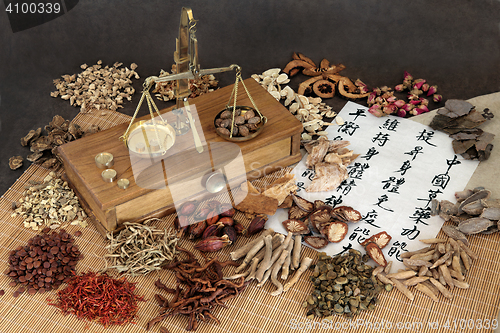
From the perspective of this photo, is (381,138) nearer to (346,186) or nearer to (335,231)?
(346,186)

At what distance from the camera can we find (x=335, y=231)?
279 centimetres

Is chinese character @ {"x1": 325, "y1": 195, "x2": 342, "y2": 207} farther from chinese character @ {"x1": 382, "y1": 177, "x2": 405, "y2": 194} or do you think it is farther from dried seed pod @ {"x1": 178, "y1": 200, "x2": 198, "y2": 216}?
dried seed pod @ {"x1": 178, "y1": 200, "x2": 198, "y2": 216}

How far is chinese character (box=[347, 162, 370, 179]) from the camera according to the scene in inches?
126

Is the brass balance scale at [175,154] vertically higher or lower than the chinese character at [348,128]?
higher

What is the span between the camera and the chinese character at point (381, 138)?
341cm

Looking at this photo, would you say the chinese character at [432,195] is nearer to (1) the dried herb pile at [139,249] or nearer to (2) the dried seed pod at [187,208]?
(2) the dried seed pod at [187,208]

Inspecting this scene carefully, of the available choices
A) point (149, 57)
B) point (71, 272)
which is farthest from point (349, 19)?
point (71, 272)

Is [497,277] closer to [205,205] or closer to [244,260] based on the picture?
[244,260]

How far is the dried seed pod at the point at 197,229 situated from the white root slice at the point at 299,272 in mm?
573

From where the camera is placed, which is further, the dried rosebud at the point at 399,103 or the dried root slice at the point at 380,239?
the dried rosebud at the point at 399,103

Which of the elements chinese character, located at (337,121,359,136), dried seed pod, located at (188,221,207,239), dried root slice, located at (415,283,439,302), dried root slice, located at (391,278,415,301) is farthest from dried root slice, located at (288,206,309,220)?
chinese character, located at (337,121,359,136)

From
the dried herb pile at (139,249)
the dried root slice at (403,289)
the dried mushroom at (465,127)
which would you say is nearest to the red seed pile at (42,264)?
the dried herb pile at (139,249)

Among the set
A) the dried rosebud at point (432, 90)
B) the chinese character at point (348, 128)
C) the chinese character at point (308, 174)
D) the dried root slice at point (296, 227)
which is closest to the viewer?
the dried root slice at point (296, 227)

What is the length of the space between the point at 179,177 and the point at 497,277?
1.81m
